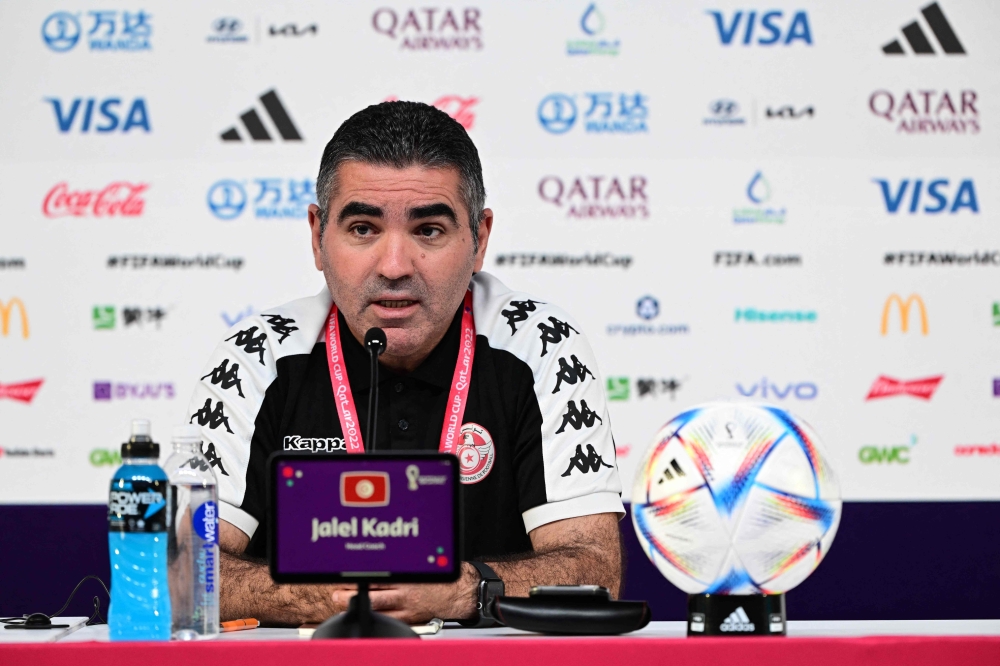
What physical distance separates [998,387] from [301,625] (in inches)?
113

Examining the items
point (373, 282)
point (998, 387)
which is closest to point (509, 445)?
point (373, 282)

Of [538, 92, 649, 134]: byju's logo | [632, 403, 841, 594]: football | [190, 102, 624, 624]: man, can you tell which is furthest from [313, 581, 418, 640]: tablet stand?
[538, 92, 649, 134]: byju's logo

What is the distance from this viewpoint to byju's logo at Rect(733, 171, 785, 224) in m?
3.61

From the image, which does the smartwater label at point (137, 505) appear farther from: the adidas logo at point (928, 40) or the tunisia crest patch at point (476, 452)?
the adidas logo at point (928, 40)

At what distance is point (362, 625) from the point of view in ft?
3.45

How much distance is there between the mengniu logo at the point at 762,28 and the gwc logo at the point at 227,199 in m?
1.69

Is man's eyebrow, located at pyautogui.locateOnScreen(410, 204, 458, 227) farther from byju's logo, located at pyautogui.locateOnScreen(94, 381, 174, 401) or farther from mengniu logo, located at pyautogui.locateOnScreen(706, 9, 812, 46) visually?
mengniu logo, located at pyautogui.locateOnScreen(706, 9, 812, 46)

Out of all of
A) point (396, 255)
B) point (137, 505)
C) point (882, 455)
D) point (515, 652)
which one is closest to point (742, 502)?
point (515, 652)

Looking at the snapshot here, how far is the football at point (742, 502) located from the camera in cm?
108

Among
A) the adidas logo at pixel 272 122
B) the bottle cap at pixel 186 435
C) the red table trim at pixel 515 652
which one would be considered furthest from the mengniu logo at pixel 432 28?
the red table trim at pixel 515 652

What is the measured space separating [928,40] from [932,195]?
539mm

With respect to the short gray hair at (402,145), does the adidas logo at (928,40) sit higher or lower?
higher

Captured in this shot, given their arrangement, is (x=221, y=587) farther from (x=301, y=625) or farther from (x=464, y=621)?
(x=464, y=621)

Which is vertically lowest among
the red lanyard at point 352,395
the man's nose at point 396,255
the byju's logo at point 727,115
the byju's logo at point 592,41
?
the red lanyard at point 352,395
